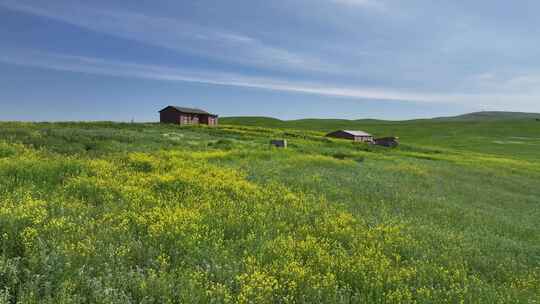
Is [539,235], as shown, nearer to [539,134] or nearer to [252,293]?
[252,293]

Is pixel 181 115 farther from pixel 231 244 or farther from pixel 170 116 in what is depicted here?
pixel 231 244

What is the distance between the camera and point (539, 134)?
120 meters

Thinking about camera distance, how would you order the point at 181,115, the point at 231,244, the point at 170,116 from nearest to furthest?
the point at 231,244, the point at 181,115, the point at 170,116

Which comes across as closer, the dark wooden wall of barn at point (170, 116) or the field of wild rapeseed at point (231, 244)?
the field of wild rapeseed at point (231, 244)

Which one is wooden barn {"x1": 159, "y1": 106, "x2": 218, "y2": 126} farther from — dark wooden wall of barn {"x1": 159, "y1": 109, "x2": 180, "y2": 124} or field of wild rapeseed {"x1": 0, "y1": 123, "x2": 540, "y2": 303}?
field of wild rapeseed {"x1": 0, "y1": 123, "x2": 540, "y2": 303}

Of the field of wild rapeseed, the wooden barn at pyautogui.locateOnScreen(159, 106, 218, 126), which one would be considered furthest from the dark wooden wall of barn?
the field of wild rapeseed

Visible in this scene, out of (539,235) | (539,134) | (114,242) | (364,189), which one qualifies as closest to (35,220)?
(114,242)

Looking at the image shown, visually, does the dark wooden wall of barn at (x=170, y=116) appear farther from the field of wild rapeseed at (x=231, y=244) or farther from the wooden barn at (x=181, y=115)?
the field of wild rapeseed at (x=231, y=244)

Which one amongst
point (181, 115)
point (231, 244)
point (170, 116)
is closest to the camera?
point (231, 244)

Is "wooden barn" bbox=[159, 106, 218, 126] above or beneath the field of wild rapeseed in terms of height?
above

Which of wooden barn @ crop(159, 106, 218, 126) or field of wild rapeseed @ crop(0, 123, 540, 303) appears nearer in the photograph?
field of wild rapeseed @ crop(0, 123, 540, 303)

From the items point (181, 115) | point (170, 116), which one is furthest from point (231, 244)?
point (170, 116)

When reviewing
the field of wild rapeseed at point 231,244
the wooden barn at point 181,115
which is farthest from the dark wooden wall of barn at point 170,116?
the field of wild rapeseed at point 231,244

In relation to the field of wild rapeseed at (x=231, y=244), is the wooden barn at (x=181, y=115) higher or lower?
higher
